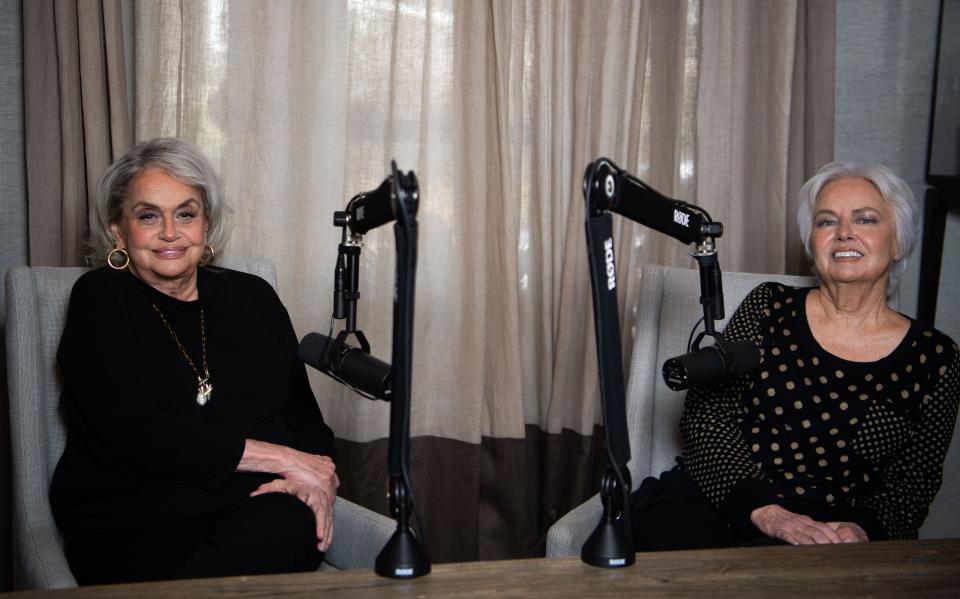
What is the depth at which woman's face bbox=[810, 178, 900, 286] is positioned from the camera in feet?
6.03

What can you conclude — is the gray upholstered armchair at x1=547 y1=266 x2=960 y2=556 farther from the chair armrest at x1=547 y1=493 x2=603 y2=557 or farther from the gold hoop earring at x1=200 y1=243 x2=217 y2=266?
the gold hoop earring at x1=200 y1=243 x2=217 y2=266

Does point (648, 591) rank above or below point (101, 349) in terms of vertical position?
below

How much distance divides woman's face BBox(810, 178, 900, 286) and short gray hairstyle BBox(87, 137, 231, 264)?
132cm

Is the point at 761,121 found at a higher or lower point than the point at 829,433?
higher

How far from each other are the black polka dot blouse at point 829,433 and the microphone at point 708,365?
1.65ft

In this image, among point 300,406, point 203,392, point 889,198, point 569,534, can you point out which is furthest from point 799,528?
point 203,392

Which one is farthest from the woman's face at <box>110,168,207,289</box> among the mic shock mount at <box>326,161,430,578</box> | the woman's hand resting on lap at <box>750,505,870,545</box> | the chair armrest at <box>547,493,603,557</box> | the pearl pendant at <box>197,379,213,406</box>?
the woman's hand resting on lap at <box>750,505,870,545</box>

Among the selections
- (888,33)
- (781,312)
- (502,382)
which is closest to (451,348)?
(502,382)

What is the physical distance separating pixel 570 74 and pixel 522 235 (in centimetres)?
50

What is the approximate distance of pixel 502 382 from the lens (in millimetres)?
2520

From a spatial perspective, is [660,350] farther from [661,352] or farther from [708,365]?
[708,365]

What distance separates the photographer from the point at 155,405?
65.6 inches

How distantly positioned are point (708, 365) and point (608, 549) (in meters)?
0.33

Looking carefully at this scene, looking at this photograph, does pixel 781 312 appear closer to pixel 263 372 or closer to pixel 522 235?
pixel 522 235
